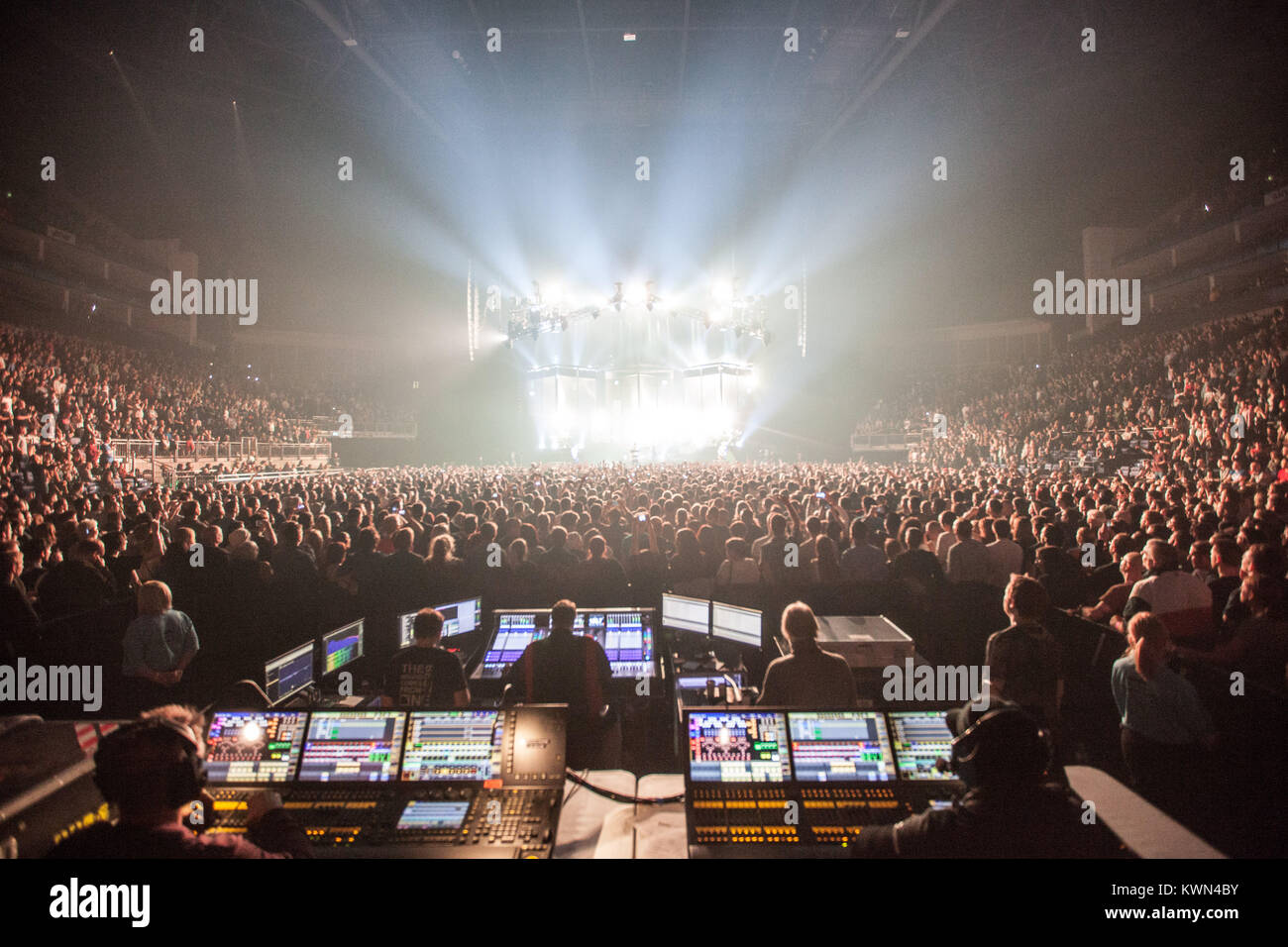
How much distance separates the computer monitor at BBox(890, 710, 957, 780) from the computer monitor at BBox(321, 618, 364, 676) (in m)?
3.44

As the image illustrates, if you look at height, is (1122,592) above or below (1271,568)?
below

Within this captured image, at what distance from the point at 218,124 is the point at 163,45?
429 centimetres

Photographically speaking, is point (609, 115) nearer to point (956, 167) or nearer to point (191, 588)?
point (956, 167)

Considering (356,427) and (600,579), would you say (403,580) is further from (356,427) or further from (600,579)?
(356,427)

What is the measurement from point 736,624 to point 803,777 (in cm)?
215

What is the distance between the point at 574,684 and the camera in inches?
161

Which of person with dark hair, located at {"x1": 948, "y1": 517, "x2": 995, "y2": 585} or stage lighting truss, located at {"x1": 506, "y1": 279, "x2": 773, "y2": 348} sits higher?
stage lighting truss, located at {"x1": 506, "y1": 279, "x2": 773, "y2": 348}

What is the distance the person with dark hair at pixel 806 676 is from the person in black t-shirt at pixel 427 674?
5.94 feet

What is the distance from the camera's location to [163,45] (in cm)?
1695

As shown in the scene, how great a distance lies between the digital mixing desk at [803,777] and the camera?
8.31ft

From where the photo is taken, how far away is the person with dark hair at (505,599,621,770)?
4074 mm

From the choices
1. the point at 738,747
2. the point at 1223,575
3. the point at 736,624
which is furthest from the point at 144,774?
the point at 1223,575

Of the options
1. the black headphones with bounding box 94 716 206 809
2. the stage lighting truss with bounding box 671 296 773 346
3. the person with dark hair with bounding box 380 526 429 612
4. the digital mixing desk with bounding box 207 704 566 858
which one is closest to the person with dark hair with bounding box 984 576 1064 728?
the digital mixing desk with bounding box 207 704 566 858

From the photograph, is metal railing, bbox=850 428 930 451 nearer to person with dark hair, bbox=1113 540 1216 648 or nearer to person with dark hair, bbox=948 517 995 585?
person with dark hair, bbox=948 517 995 585
